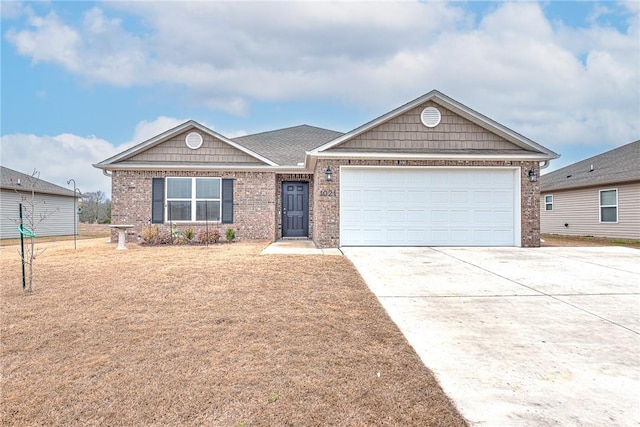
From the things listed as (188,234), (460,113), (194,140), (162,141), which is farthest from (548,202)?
(162,141)

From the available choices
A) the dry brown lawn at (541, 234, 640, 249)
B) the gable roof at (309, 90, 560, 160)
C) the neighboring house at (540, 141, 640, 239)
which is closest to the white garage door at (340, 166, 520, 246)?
the gable roof at (309, 90, 560, 160)

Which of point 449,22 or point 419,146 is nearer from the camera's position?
point 419,146

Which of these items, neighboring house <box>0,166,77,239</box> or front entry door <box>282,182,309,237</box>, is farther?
neighboring house <box>0,166,77,239</box>

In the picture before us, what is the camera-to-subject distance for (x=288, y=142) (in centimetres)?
1605

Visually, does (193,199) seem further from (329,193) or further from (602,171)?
(602,171)

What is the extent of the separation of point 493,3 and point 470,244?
849 centimetres

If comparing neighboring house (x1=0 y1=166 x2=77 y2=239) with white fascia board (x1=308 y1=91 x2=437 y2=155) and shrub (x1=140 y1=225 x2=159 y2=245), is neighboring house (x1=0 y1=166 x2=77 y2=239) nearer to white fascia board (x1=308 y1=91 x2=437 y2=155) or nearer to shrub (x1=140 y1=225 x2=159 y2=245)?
shrub (x1=140 y1=225 x2=159 y2=245)

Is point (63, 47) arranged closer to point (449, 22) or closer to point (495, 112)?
point (449, 22)

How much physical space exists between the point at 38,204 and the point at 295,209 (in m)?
15.1

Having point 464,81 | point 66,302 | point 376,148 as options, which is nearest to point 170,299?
point 66,302

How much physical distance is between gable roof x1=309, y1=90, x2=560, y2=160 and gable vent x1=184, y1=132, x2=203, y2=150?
500 centimetres

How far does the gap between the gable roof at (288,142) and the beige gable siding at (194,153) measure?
1162 millimetres

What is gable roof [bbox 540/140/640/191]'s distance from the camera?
14203 millimetres

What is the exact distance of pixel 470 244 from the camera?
32.6ft
